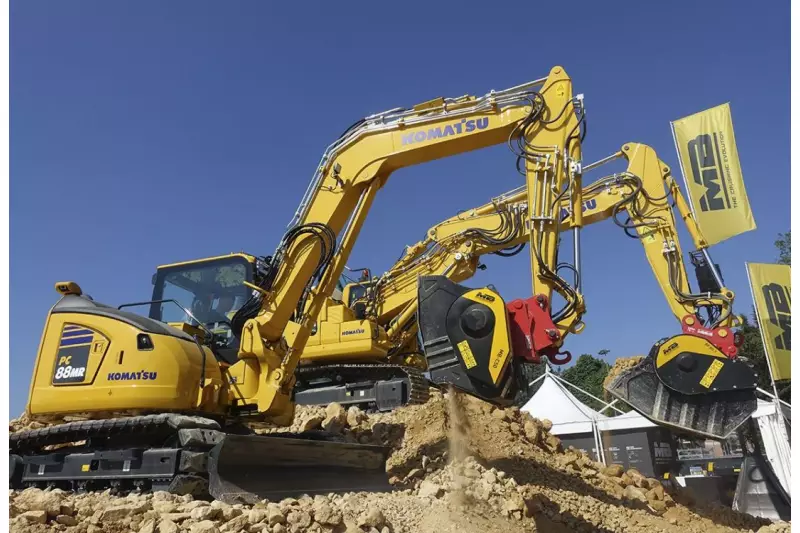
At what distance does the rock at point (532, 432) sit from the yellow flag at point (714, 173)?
13.0ft

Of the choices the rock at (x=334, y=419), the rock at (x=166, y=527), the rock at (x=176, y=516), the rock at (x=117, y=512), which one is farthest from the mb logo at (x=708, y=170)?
the rock at (x=117, y=512)

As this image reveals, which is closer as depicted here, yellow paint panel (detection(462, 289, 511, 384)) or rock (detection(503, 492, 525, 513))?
yellow paint panel (detection(462, 289, 511, 384))

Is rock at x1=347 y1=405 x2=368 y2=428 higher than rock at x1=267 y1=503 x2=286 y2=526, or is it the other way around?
rock at x1=347 y1=405 x2=368 y2=428

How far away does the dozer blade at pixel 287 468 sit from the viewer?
551 cm

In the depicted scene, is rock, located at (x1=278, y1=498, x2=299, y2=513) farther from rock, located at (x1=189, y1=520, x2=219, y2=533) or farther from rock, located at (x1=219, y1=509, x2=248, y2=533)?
rock, located at (x1=189, y1=520, x2=219, y2=533)

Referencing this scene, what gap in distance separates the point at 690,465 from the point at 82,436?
939cm

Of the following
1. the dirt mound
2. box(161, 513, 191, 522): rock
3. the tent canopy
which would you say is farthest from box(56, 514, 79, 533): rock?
the tent canopy

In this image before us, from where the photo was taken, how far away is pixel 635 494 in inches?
342

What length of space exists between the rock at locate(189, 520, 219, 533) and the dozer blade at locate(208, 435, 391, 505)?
→ 99 cm

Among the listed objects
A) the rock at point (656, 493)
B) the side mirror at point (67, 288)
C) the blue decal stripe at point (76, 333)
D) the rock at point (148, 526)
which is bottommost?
the rock at point (656, 493)

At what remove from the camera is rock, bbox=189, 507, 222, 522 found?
4.49m

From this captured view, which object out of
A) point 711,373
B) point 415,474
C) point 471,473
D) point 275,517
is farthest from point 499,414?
point 275,517

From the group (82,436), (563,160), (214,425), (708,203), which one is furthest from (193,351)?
(708,203)

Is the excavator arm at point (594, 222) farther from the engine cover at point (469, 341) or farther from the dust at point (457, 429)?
the dust at point (457, 429)
